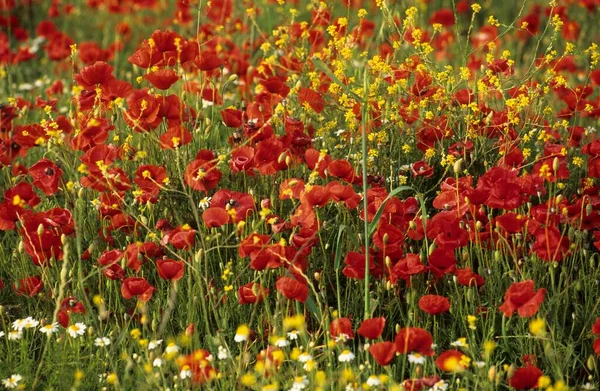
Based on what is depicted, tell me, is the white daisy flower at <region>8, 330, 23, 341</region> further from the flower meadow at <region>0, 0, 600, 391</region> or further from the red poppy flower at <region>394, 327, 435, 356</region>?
the red poppy flower at <region>394, 327, 435, 356</region>

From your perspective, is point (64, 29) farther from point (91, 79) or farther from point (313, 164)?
point (313, 164)

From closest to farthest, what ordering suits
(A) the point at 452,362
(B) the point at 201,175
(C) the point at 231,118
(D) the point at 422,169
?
(A) the point at 452,362, (B) the point at 201,175, (D) the point at 422,169, (C) the point at 231,118

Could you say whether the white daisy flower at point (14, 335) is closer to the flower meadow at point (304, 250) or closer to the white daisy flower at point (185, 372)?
the flower meadow at point (304, 250)

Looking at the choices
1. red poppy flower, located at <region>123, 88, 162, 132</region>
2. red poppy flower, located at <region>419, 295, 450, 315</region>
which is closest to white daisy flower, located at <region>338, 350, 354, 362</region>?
red poppy flower, located at <region>419, 295, 450, 315</region>

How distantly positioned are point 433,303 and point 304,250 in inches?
14.4

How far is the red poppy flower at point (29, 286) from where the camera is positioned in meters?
2.68

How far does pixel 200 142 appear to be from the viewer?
3.25 metres

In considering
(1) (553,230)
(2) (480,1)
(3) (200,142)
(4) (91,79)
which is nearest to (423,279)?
(1) (553,230)

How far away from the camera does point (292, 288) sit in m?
2.35

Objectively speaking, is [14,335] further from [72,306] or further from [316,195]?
[316,195]

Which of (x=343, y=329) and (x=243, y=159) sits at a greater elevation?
(x=243, y=159)

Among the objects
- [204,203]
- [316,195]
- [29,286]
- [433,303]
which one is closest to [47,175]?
[29,286]

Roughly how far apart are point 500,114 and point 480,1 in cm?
338

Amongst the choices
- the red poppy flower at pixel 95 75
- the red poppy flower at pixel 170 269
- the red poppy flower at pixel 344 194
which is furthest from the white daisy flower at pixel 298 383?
the red poppy flower at pixel 95 75
